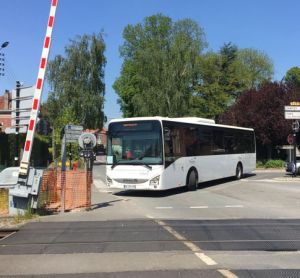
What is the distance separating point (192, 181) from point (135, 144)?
3736 mm

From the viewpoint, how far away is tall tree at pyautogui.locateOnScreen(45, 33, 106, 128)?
55.0m

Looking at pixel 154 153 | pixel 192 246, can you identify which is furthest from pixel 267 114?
pixel 192 246

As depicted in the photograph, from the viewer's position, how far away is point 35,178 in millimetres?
12711

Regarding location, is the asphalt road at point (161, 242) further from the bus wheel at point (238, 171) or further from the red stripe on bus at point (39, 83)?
the bus wheel at point (238, 171)

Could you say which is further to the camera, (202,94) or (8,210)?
(202,94)

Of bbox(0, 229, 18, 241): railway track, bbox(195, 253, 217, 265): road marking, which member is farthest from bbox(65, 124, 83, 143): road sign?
bbox(195, 253, 217, 265): road marking

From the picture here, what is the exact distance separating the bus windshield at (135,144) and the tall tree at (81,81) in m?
36.2

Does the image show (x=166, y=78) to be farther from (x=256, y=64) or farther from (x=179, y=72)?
(x=256, y=64)

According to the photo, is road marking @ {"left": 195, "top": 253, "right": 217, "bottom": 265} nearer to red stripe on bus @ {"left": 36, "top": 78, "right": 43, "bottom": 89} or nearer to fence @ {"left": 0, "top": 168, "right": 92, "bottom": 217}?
fence @ {"left": 0, "top": 168, "right": 92, "bottom": 217}

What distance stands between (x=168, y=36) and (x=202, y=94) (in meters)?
9.95

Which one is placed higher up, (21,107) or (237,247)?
(21,107)

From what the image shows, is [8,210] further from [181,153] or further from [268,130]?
[268,130]

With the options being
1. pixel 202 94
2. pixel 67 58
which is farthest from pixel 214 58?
pixel 67 58

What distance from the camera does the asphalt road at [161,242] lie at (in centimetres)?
704
